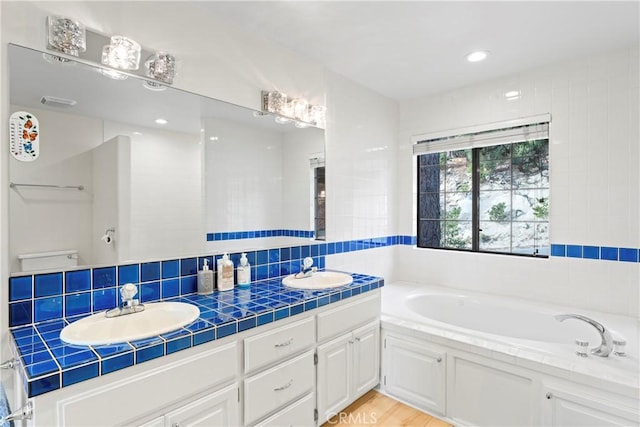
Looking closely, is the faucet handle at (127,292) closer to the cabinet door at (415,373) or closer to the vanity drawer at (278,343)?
the vanity drawer at (278,343)

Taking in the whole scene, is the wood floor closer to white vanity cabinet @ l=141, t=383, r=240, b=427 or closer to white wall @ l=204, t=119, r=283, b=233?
white vanity cabinet @ l=141, t=383, r=240, b=427

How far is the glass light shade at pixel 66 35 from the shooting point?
1425mm

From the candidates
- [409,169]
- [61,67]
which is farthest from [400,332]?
[61,67]

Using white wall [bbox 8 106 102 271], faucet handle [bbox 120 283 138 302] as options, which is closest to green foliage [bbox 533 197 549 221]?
faucet handle [bbox 120 283 138 302]

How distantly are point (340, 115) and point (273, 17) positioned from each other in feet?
3.32

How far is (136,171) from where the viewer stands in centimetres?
174

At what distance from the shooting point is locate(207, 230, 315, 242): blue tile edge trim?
6.78ft

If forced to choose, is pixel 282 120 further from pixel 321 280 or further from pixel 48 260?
pixel 48 260

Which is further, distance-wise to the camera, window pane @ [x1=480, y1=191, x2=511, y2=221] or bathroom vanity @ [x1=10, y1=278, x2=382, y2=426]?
window pane @ [x1=480, y1=191, x2=511, y2=221]

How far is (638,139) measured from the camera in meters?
2.33

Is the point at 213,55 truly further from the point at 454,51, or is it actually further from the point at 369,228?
the point at 369,228

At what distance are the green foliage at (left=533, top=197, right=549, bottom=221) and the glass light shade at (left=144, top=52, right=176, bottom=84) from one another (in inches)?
116

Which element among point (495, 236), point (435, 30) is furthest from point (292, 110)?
point (495, 236)

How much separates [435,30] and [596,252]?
1.97m
